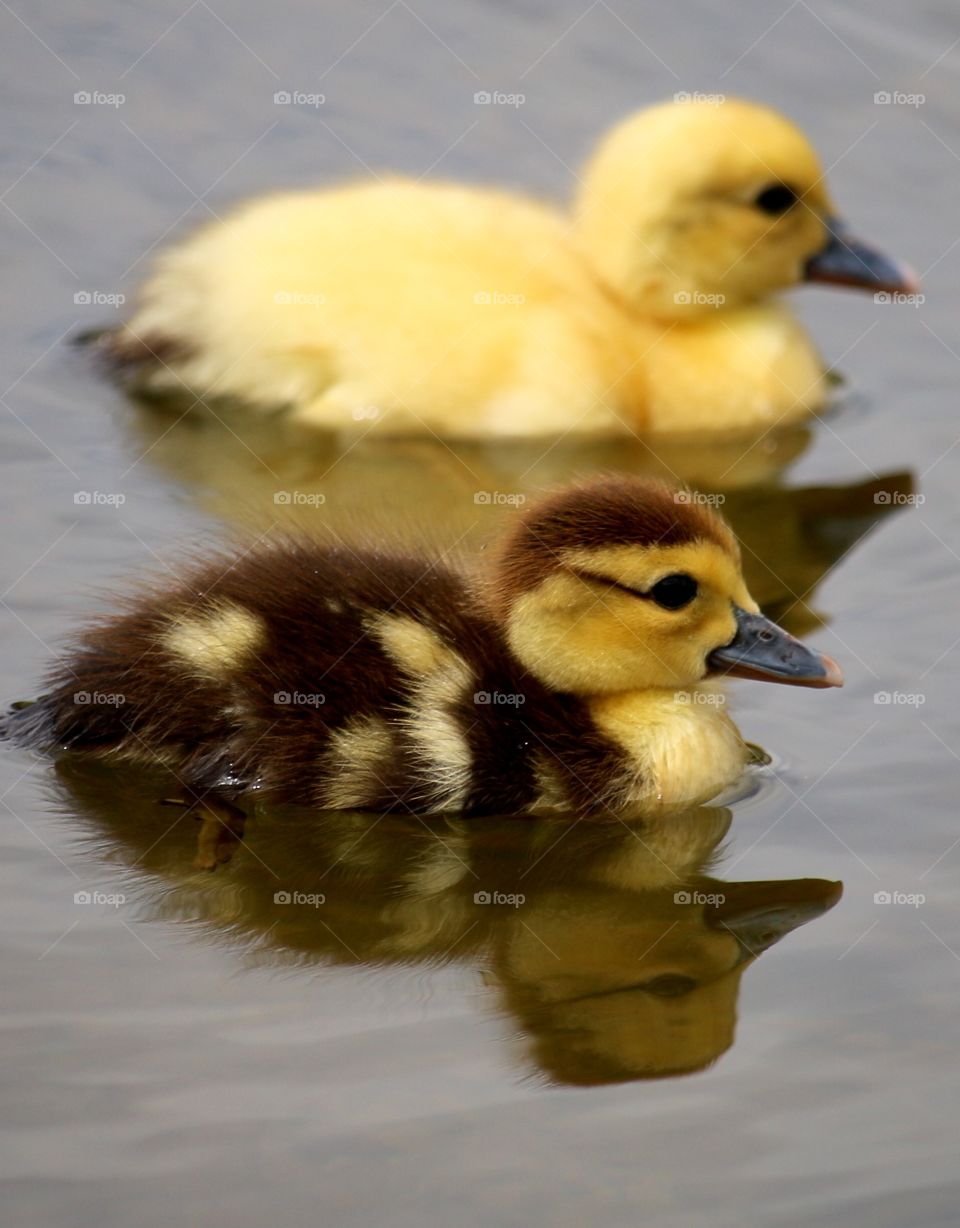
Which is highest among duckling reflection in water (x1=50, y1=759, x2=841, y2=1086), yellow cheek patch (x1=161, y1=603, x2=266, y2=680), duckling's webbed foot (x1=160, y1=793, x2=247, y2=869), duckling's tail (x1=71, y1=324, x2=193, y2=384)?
yellow cheek patch (x1=161, y1=603, x2=266, y2=680)

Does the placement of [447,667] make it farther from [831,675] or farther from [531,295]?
[531,295]

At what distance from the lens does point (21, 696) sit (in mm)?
3986

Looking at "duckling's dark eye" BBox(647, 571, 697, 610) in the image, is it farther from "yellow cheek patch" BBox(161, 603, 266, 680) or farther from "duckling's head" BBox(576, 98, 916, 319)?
"duckling's head" BBox(576, 98, 916, 319)

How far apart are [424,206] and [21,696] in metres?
1.83

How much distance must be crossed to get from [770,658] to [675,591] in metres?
0.23

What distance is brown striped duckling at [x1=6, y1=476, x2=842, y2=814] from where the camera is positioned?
12.0ft

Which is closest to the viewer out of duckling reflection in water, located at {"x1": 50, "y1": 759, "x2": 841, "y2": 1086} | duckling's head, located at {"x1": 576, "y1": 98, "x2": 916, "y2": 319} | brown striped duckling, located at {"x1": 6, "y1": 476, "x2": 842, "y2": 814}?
duckling reflection in water, located at {"x1": 50, "y1": 759, "x2": 841, "y2": 1086}

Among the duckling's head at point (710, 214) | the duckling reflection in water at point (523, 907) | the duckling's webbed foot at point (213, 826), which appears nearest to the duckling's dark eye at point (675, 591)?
the duckling reflection in water at point (523, 907)

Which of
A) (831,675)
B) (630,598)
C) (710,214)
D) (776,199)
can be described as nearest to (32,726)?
(630,598)

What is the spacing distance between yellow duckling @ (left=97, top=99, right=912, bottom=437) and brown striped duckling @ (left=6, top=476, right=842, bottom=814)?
51.3 inches

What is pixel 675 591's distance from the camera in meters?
3.73

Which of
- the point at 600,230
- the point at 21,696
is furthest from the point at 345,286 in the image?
the point at 21,696

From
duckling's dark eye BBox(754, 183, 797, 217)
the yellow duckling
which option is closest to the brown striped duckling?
the yellow duckling

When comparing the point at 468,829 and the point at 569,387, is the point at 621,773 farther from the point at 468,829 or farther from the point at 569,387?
the point at 569,387
